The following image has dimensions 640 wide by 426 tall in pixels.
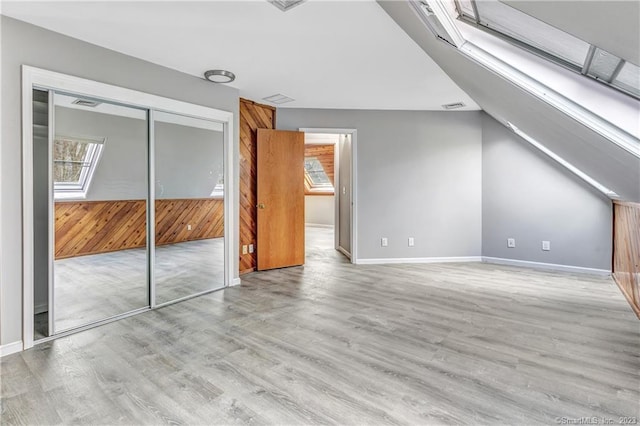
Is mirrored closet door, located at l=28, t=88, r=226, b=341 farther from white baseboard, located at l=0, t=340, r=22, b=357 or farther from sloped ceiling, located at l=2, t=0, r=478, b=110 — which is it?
sloped ceiling, located at l=2, t=0, r=478, b=110

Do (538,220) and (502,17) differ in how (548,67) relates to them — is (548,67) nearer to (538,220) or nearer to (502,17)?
(502,17)

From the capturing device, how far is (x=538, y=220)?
4441mm

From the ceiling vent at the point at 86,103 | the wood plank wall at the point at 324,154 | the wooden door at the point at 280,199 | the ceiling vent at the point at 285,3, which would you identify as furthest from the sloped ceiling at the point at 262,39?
the wood plank wall at the point at 324,154

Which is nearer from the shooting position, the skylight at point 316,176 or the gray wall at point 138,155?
the gray wall at point 138,155

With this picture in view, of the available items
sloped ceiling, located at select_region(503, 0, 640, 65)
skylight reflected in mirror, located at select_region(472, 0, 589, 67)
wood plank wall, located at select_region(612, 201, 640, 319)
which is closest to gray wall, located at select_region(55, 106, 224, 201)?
skylight reflected in mirror, located at select_region(472, 0, 589, 67)

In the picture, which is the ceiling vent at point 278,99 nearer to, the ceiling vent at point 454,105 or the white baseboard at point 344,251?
the ceiling vent at point 454,105

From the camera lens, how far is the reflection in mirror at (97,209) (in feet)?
8.25

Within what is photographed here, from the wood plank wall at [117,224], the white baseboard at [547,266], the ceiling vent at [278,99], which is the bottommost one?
the white baseboard at [547,266]

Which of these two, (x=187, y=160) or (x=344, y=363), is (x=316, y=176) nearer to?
(x=187, y=160)

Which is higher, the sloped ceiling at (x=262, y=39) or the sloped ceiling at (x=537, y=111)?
the sloped ceiling at (x=262, y=39)

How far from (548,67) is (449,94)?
2377 mm

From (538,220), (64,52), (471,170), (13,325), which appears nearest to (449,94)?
(471,170)

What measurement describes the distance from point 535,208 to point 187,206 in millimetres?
4534

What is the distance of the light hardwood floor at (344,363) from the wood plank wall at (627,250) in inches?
6.1
